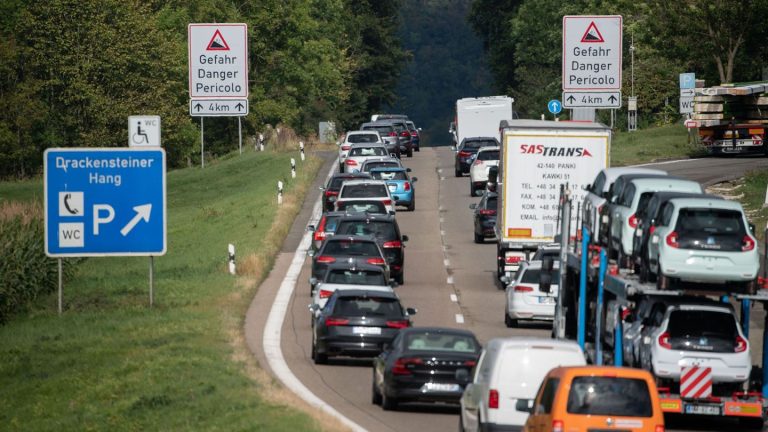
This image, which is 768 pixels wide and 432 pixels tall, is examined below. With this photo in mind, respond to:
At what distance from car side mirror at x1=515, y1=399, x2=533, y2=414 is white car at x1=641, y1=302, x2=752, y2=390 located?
424 cm

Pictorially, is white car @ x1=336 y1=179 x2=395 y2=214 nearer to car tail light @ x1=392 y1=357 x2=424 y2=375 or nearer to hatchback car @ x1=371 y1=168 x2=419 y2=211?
hatchback car @ x1=371 y1=168 x2=419 y2=211

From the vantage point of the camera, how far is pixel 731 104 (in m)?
61.2

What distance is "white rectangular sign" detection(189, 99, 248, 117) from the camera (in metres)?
52.8

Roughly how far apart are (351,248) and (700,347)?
15082 millimetres

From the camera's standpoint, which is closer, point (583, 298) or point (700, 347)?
point (700, 347)

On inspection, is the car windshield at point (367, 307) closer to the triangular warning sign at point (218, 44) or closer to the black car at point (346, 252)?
the black car at point (346, 252)

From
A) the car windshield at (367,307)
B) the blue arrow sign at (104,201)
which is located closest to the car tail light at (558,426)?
the car windshield at (367,307)

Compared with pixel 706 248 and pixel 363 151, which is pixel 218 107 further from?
pixel 706 248

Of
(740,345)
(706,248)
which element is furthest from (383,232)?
(706,248)

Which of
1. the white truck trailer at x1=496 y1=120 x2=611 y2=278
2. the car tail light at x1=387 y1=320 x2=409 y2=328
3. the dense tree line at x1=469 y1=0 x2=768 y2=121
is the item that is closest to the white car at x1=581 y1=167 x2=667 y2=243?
the car tail light at x1=387 y1=320 x2=409 y2=328

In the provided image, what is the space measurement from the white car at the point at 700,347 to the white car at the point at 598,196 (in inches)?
117

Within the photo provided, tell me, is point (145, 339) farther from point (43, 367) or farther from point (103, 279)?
point (103, 279)

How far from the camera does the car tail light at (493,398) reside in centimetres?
1758

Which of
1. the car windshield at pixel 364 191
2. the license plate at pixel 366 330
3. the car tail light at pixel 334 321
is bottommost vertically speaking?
the license plate at pixel 366 330
